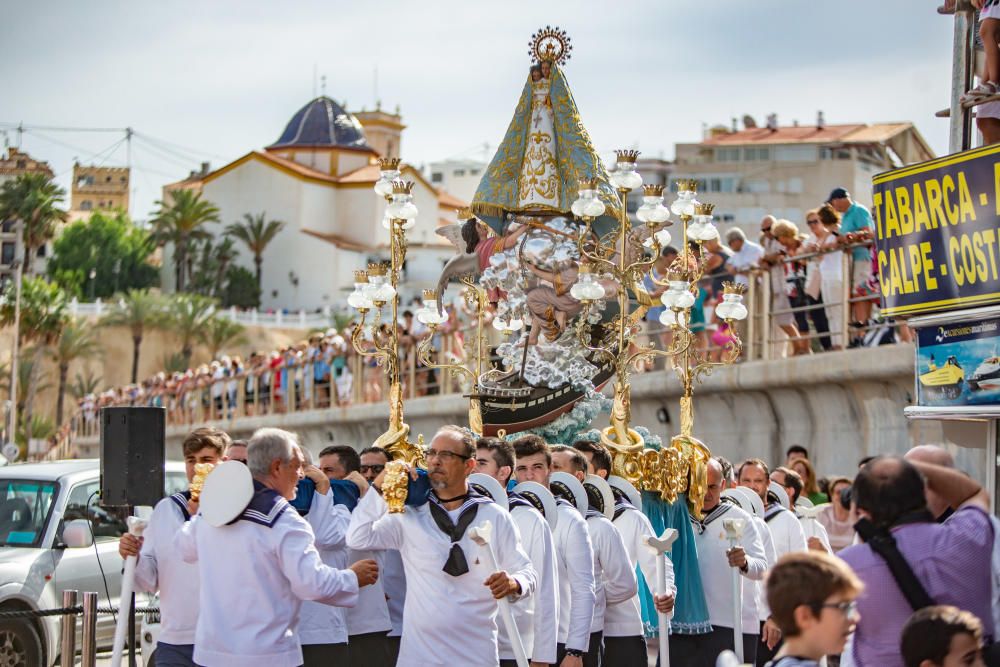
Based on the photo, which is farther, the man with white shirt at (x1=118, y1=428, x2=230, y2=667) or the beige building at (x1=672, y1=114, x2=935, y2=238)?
the beige building at (x1=672, y1=114, x2=935, y2=238)

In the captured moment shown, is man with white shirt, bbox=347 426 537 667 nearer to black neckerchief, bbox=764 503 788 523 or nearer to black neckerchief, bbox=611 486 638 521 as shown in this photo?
Result: black neckerchief, bbox=611 486 638 521

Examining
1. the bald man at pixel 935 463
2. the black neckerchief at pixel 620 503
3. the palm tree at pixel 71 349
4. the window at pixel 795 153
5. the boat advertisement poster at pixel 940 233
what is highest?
the window at pixel 795 153

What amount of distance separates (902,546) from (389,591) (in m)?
A: 4.54

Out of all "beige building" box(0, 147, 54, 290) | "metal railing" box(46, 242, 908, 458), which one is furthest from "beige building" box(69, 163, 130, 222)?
"metal railing" box(46, 242, 908, 458)

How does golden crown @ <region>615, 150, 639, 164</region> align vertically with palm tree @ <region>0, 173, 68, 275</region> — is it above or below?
below

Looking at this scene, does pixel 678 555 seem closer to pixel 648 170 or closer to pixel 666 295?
pixel 666 295

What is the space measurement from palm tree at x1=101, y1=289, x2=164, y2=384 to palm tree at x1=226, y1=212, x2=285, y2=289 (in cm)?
995

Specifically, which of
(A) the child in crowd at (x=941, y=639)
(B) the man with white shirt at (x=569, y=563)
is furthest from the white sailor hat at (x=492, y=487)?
(A) the child in crowd at (x=941, y=639)

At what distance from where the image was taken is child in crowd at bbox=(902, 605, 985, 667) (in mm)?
5316

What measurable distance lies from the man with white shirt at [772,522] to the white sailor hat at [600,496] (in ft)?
4.55

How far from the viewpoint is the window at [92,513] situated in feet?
43.7

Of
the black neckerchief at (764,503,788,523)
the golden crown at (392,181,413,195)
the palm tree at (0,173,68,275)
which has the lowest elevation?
the black neckerchief at (764,503,788,523)

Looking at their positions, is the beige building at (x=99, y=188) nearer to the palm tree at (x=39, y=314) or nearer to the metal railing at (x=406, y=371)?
the palm tree at (x=39, y=314)

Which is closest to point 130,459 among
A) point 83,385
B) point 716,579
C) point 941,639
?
point 716,579
